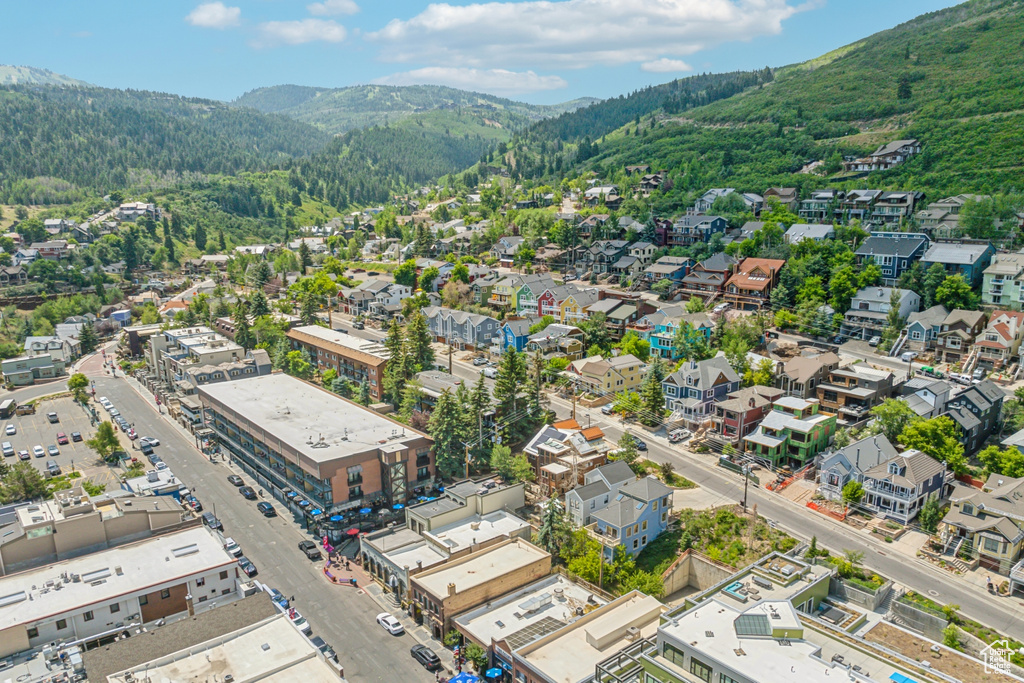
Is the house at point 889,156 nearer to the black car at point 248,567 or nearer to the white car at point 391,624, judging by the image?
the white car at point 391,624

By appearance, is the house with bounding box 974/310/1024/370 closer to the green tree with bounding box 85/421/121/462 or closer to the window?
the window

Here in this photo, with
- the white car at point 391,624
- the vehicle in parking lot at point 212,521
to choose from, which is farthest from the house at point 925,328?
the vehicle in parking lot at point 212,521

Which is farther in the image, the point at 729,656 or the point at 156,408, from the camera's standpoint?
the point at 156,408

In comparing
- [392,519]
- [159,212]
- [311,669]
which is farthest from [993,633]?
[159,212]

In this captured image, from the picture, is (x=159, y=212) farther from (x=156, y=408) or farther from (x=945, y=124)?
(x=945, y=124)

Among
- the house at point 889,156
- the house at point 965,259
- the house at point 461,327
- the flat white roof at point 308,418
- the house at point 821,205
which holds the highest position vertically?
the house at point 889,156

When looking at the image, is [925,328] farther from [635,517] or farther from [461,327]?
[461,327]
